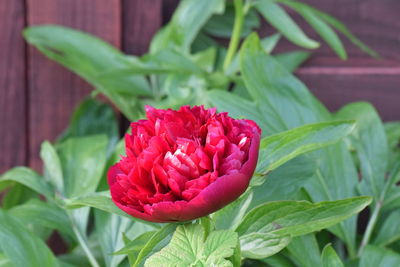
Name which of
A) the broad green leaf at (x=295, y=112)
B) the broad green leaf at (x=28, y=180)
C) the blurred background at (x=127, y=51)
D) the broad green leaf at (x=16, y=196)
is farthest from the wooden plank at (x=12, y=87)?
the broad green leaf at (x=295, y=112)

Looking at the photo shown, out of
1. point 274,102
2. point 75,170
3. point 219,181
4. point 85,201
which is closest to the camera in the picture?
point 219,181

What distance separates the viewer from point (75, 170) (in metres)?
0.87

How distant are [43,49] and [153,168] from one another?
0.60 m

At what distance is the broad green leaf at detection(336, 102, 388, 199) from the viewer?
31.4 inches

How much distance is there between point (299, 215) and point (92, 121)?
583 mm

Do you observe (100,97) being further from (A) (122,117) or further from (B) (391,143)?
(B) (391,143)

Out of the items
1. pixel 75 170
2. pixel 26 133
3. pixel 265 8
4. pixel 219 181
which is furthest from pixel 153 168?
pixel 26 133

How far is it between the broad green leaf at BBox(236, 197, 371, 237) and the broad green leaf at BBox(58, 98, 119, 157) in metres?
0.54

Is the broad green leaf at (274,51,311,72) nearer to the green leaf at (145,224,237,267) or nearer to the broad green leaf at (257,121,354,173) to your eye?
the broad green leaf at (257,121,354,173)

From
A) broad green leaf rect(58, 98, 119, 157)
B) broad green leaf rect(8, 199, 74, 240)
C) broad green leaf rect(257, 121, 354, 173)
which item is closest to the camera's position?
broad green leaf rect(257, 121, 354, 173)

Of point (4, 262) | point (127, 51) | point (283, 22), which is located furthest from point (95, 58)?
point (4, 262)

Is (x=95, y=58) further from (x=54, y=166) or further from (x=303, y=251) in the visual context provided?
(x=303, y=251)

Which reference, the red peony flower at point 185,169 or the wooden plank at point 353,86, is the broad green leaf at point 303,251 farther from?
the wooden plank at point 353,86

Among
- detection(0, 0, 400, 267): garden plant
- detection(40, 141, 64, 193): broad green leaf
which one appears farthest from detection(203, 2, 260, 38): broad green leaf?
detection(40, 141, 64, 193): broad green leaf
